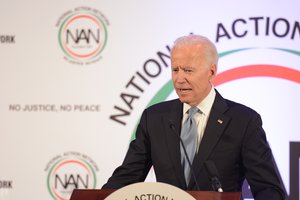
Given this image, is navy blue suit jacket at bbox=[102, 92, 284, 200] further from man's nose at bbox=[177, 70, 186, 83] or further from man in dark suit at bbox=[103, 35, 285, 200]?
man's nose at bbox=[177, 70, 186, 83]

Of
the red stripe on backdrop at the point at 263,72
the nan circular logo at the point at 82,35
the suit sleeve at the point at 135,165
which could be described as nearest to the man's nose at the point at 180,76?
the suit sleeve at the point at 135,165

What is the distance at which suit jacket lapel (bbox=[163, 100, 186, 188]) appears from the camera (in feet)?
8.73

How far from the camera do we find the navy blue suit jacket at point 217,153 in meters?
2.58

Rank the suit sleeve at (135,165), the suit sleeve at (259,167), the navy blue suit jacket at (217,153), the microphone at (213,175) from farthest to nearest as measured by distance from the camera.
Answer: the suit sleeve at (135,165), the navy blue suit jacket at (217,153), the suit sleeve at (259,167), the microphone at (213,175)

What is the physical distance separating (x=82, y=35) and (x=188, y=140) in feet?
5.41

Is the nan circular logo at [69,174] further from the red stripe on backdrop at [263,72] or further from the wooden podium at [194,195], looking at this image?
the wooden podium at [194,195]

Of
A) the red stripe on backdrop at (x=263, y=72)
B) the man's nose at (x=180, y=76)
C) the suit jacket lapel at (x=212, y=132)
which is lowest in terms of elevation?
the suit jacket lapel at (x=212, y=132)

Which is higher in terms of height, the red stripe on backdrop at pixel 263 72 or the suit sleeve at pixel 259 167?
the red stripe on backdrop at pixel 263 72

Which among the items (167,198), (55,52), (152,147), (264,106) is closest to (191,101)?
(152,147)

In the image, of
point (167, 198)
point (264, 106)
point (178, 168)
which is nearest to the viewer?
point (167, 198)

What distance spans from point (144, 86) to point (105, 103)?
300 mm

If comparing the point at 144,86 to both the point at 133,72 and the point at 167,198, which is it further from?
the point at 167,198

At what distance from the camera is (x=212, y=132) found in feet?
8.82

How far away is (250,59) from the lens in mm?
3920
